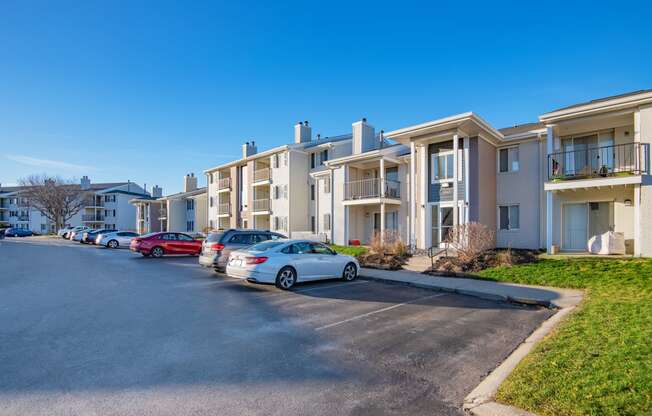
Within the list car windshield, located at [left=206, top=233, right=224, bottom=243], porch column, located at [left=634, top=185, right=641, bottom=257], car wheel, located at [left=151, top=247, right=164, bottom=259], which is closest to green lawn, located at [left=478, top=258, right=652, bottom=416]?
porch column, located at [left=634, top=185, right=641, bottom=257]

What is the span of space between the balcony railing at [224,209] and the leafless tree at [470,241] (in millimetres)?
29843

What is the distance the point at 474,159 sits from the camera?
17672mm

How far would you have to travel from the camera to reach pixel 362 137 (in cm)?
2750

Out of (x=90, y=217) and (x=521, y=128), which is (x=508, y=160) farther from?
(x=90, y=217)

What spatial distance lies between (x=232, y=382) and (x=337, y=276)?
782cm

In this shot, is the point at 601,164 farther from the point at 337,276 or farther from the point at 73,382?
the point at 73,382

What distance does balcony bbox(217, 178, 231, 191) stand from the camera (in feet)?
134

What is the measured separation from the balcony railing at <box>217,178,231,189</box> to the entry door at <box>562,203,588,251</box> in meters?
32.7

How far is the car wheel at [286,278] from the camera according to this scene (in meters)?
10.5

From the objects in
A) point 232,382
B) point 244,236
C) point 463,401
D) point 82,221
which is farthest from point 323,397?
point 82,221

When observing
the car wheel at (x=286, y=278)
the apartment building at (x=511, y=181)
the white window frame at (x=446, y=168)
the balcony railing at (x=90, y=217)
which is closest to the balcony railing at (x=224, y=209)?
the apartment building at (x=511, y=181)

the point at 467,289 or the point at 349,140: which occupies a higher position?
the point at 349,140

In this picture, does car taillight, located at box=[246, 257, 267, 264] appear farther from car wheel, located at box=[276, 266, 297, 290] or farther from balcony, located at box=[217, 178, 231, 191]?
balcony, located at box=[217, 178, 231, 191]

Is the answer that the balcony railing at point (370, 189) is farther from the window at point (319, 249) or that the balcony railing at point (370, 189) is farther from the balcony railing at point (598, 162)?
the window at point (319, 249)
